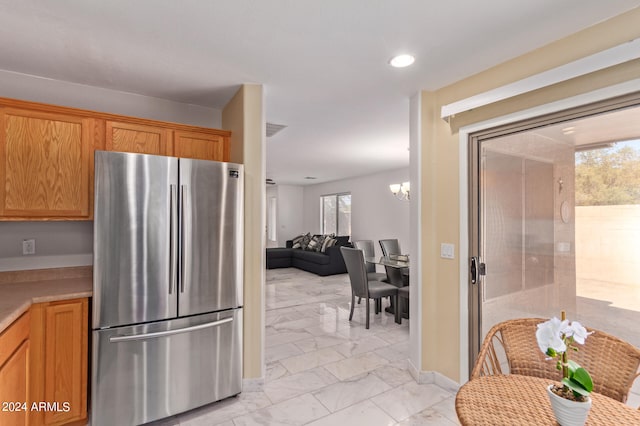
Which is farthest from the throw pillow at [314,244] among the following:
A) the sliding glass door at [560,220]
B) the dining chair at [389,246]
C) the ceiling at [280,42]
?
the sliding glass door at [560,220]

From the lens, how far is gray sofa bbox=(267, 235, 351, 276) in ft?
23.8

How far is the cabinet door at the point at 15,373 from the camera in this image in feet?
4.79

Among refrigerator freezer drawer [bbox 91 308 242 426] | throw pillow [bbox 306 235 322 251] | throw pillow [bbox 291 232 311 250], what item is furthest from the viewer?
throw pillow [bbox 291 232 311 250]

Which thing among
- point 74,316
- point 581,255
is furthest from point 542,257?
point 74,316

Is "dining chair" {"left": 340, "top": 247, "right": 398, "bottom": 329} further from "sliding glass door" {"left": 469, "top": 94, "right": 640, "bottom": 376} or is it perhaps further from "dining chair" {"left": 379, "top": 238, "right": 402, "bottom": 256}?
"sliding glass door" {"left": 469, "top": 94, "right": 640, "bottom": 376}

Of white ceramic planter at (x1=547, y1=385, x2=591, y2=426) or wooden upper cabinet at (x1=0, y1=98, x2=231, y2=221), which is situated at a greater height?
wooden upper cabinet at (x1=0, y1=98, x2=231, y2=221)

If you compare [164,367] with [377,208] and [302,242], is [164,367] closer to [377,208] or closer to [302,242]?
[377,208]

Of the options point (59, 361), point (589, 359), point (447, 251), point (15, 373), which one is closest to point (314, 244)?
point (447, 251)

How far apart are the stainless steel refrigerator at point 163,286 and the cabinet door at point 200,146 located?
23.0 inches

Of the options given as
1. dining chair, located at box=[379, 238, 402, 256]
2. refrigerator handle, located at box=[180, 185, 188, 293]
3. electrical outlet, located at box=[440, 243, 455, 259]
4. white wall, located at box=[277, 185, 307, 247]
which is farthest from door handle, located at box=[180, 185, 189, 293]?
white wall, located at box=[277, 185, 307, 247]

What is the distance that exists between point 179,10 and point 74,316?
1892 millimetres

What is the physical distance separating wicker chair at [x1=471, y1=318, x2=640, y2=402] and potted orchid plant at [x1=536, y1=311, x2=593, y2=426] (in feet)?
1.30

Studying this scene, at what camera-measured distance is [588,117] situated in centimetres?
181

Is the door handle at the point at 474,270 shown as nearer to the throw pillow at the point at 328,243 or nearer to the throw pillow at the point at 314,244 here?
the throw pillow at the point at 328,243
